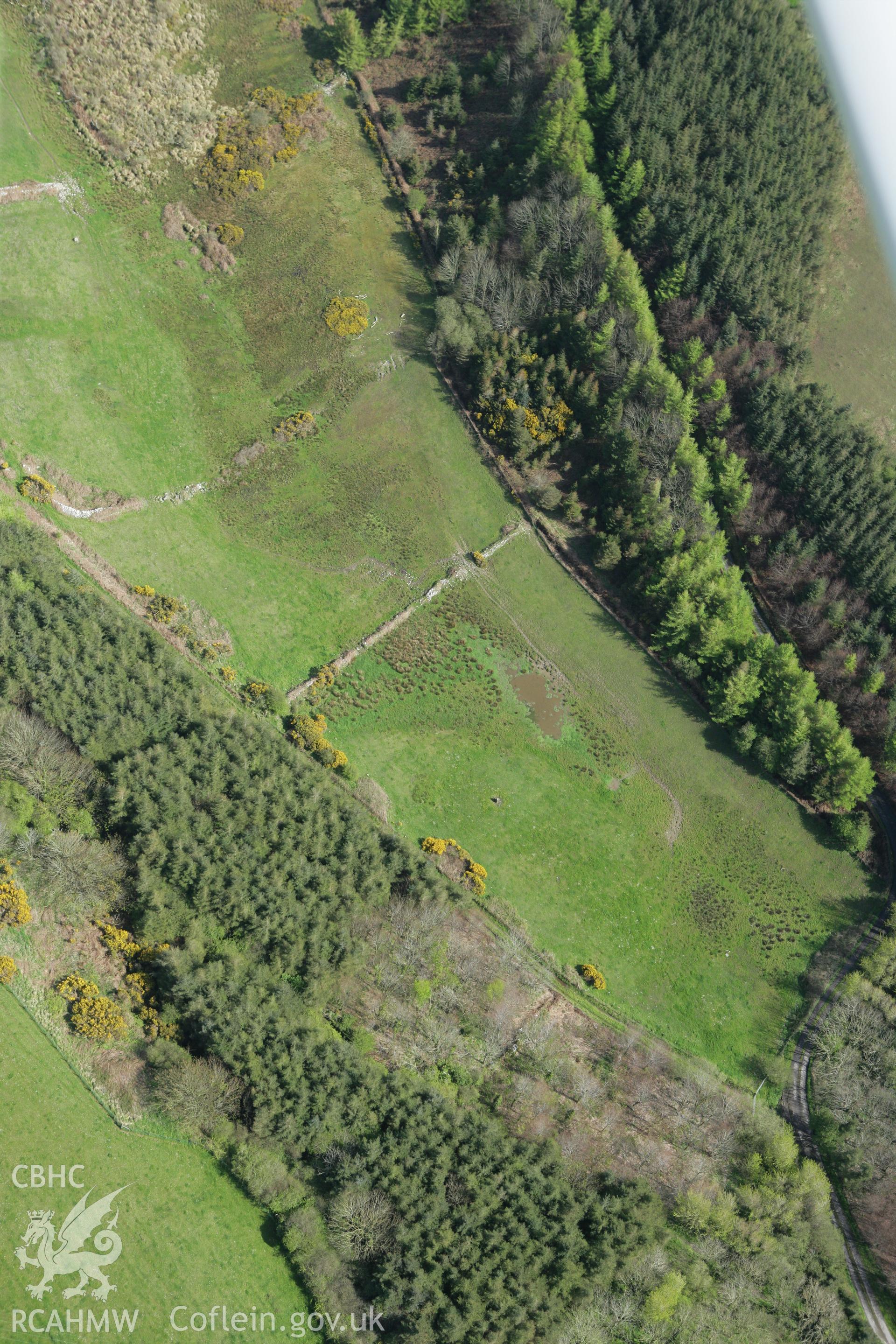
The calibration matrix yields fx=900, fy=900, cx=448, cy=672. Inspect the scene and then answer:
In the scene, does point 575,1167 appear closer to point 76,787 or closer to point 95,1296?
point 95,1296

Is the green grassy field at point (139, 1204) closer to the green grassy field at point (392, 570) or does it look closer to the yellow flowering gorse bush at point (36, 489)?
the green grassy field at point (392, 570)

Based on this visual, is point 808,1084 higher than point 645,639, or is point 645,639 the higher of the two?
point 645,639

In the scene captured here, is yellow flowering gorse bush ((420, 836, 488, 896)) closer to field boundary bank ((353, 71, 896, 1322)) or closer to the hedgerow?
field boundary bank ((353, 71, 896, 1322))

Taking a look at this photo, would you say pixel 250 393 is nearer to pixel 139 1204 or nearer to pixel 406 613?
pixel 406 613

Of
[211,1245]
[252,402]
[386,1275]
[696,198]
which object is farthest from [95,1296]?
[696,198]

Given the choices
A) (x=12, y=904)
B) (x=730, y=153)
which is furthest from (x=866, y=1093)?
(x=730, y=153)

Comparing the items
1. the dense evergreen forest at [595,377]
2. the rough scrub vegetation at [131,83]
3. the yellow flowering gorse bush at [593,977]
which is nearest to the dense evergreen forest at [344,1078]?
the yellow flowering gorse bush at [593,977]
